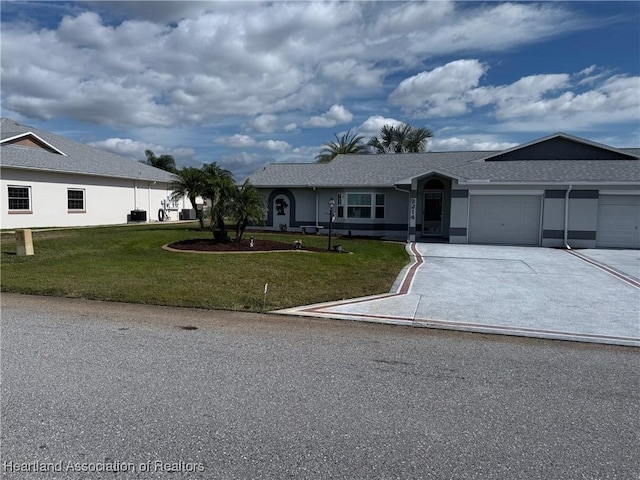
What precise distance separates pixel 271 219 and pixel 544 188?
1412cm

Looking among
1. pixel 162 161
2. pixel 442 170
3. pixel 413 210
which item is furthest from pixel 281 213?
pixel 162 161

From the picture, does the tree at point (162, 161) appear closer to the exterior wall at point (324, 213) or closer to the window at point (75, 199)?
the window at point (75, 199)

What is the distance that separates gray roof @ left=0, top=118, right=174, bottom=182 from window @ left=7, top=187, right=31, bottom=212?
1372 mm

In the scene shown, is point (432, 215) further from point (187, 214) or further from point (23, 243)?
point (187, 214)

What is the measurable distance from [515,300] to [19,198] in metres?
24.9

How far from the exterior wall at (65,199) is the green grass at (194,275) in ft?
31.1

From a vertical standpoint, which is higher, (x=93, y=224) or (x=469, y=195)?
(x=469, y=195)

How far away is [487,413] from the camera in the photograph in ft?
12.6

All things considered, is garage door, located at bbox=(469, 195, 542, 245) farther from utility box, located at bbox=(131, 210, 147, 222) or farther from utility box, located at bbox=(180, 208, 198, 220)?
utility box, located at bbox=(180, 208, 198, 220)

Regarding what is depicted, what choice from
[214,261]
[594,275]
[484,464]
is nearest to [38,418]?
[484,464]

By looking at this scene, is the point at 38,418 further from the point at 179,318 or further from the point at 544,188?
the point at 544,188

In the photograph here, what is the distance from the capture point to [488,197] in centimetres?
1942

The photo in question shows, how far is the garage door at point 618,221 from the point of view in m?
18.2

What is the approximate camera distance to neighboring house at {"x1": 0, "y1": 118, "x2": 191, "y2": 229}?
915 inches
